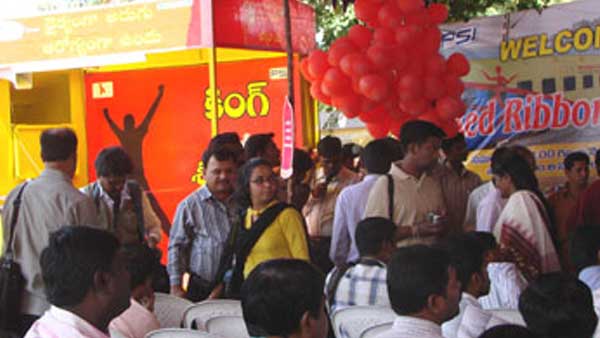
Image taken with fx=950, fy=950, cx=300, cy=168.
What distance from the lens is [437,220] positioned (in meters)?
5.07

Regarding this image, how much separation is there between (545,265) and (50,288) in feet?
10.5

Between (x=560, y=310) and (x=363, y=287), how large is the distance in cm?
134

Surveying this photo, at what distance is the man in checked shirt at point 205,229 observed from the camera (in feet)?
17.1

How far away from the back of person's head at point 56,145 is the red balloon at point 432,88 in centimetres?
270

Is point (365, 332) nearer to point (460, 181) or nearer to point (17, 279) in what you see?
point (17, 279)

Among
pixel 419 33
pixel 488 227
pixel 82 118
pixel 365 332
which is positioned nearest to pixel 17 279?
pixel 365 332

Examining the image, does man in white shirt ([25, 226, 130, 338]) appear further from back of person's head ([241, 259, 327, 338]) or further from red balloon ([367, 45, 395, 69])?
red balloon ([367, 45, 395, 69])

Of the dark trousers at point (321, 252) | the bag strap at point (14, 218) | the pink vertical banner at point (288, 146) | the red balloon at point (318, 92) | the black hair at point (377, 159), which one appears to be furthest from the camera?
the red balloon at point (318, 92)

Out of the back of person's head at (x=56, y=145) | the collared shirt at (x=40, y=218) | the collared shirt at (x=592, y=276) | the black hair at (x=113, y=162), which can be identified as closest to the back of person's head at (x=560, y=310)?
the collared shirt at (x=592, y=276)

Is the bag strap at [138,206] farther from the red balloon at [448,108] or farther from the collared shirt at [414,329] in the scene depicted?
the collared shirt at [414,329]

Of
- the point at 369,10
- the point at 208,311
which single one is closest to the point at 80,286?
the point at 208,311

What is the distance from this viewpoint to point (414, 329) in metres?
2.96

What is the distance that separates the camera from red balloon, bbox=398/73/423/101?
6.39 metres

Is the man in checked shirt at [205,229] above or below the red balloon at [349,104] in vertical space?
below
